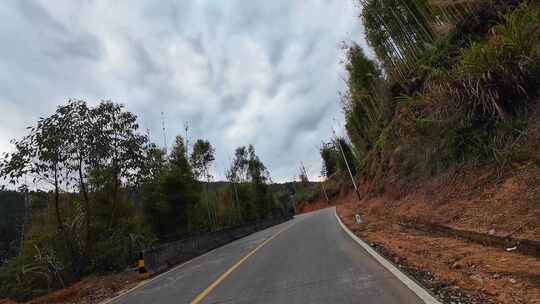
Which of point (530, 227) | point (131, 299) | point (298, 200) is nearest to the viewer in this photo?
point (530, 227)

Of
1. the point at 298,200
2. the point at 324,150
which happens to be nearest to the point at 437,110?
the point at 324,150

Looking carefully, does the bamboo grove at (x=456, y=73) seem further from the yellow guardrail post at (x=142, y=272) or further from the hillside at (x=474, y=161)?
the yellow guardrail post at (x=142, y=272)

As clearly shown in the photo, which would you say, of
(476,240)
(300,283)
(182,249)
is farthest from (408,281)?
(182,249)

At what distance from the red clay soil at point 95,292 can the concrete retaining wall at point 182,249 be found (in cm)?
77

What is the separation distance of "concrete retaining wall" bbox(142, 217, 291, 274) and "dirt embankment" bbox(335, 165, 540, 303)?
7.59 m

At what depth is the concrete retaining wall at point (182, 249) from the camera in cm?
1208

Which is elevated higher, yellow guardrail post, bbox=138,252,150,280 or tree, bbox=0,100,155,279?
tree, bbox=0,100,155,279

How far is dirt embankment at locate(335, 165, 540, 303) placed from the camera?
13.9ft

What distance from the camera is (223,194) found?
164 feet

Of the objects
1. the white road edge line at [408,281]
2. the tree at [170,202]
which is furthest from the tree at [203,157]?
the white road edge line at [408,281]

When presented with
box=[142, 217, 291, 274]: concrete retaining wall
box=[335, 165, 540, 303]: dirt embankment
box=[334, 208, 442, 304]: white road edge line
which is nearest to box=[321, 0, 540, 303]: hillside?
box=[335, 165, 540, 303]: dirt embankment

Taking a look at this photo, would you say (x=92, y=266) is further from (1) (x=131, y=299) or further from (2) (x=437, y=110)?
(2) (x=437, y=110)

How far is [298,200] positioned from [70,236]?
90322 mm

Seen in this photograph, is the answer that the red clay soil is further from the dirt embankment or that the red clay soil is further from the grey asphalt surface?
the dirt embankment
